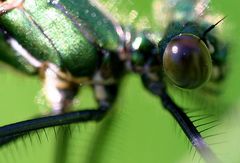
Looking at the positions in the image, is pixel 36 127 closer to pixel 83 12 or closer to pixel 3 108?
pixel 83 12

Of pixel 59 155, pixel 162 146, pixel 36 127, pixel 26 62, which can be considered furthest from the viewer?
pixel 162 146

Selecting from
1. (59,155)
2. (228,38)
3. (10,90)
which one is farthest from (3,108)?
(228,38)

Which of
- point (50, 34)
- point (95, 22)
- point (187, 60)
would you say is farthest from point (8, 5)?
point (187, 60)

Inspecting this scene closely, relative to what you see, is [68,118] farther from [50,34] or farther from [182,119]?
[182,119]

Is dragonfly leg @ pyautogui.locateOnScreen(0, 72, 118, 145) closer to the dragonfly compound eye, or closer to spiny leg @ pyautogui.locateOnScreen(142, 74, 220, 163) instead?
spiny leg @ pyautogui.locateOnScreen(142, 74, 220, 163)

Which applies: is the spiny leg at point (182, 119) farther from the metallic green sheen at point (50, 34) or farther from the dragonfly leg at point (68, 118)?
the metallic green sheen at point (50, 34)

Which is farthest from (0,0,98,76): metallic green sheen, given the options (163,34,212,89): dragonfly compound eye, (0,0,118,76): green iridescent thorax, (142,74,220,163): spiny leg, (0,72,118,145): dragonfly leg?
(163,34,212,89): dragonfly compound eye
